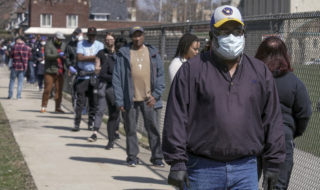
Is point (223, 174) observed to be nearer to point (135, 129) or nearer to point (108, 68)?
point (135, 129)

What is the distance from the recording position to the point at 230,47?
4.40m

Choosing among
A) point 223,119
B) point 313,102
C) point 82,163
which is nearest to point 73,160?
point 82,163

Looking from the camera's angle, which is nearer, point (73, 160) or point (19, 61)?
point (73, 160)

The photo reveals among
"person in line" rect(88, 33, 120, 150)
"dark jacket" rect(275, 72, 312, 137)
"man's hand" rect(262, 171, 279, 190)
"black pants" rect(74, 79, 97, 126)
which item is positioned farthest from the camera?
"black pants" rect(74, 79, 97, 126)

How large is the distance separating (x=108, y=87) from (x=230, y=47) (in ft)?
20.8

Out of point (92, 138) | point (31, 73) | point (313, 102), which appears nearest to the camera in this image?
point (313, 102)

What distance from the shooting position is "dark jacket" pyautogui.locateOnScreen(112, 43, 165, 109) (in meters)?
9.05

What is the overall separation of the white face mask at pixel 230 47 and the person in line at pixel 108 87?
6045 mm

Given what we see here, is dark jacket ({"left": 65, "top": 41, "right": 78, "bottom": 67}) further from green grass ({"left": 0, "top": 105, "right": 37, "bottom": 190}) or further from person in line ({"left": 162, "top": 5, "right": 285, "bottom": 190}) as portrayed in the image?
person in line ({"left": 162, "top": 5, "right": 285, "bottom": 190})

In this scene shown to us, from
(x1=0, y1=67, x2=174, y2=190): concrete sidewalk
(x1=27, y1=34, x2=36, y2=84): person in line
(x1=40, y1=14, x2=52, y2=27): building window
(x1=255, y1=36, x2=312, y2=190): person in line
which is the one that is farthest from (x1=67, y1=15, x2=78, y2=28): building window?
(x1=255, y1=36, x2=312, y2=190): person in line

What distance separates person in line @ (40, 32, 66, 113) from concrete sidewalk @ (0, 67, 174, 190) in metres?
1.43

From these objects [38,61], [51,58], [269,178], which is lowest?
[269,178]

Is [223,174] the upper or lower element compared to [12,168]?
upper

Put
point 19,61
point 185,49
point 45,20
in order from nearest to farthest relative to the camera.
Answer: point 185,49 → point 19,61 → point 45,20
